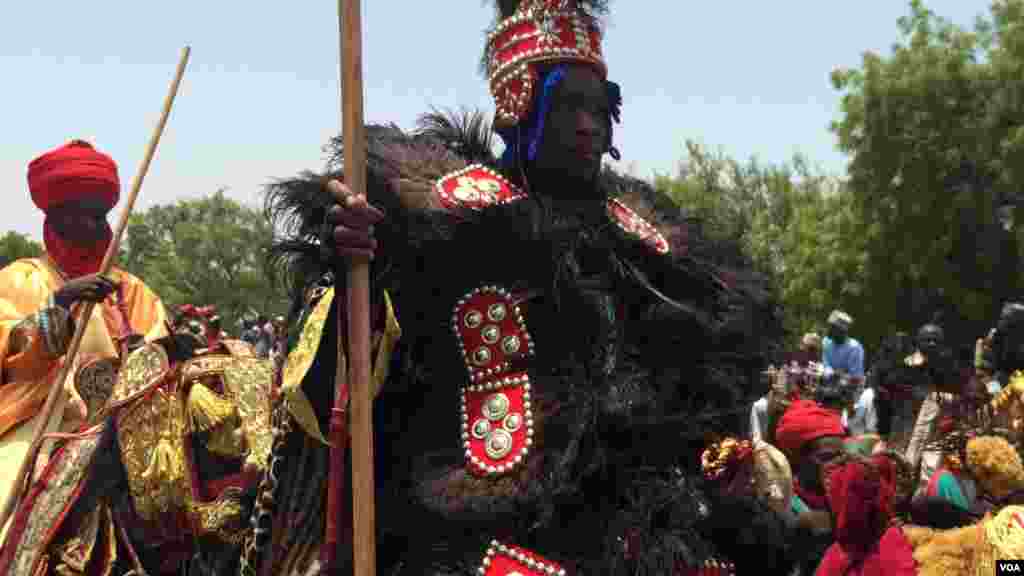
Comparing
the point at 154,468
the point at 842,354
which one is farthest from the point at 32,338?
the point at 842,354

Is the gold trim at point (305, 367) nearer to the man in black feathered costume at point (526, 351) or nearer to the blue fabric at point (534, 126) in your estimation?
the man in black feathered costume at point (526, 351)

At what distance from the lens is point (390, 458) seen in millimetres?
3545

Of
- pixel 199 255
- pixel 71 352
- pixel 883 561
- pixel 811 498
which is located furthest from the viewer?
pixel 199 255

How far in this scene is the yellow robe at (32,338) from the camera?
15.9 feet

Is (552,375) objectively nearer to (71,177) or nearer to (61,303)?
(61,303)

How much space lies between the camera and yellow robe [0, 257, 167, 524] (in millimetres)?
4836

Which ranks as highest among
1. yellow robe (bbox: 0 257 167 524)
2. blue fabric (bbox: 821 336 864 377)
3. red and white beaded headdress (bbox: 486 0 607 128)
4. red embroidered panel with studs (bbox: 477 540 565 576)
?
red and white beaded headdress (bbox: 486 0 607 128)

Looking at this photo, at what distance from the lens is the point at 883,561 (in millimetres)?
4211

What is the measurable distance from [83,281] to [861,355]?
27.2 feet

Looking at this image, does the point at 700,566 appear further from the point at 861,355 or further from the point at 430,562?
the point at 861,355

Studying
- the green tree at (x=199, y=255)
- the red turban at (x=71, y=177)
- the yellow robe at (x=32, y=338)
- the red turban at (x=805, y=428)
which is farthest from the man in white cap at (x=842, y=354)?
the green tree at (x=199, y=255)

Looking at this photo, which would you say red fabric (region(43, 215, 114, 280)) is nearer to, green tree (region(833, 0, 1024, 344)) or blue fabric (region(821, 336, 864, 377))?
blue fabric (region(821, 336, 864, 377))

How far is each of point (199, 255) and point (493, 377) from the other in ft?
162

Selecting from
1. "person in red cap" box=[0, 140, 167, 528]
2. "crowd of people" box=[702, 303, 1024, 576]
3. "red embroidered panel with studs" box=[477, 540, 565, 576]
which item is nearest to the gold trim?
"red embroidered panel with studs" box=[477, 540, 565, 576]
